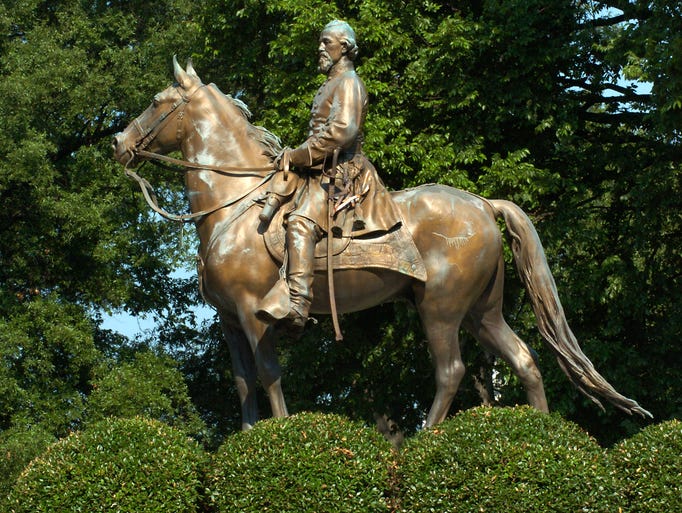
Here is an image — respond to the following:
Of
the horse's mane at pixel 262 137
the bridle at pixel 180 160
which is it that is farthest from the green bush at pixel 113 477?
the horse's mane at pixel 262 137

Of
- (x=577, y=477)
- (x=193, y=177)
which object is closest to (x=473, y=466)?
(x=577, y=477)

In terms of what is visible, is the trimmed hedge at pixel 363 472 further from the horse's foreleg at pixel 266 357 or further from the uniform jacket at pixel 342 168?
the uniform jacket at pixel 342 168

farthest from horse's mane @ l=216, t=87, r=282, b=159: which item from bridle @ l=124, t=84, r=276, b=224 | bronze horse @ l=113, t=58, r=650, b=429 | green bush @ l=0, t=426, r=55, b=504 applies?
green bush @ l=0, t=426, r=55, b=504

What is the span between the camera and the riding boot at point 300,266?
33.6 ft

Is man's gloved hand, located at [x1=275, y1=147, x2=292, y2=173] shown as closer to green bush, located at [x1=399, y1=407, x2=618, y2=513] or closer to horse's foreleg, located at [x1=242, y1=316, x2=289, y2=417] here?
horse's foreleg, located at [x1=242, y1=316, x2=289, y2=417]

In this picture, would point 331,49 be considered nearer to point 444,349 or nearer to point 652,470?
point 444,349

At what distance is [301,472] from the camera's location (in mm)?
8930

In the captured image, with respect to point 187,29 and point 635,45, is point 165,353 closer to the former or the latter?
point 187,29

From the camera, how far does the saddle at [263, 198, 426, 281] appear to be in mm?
10547

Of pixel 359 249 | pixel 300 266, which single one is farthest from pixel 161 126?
pixel 359 249

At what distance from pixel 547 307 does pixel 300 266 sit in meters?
2.34

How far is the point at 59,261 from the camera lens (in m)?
22.7

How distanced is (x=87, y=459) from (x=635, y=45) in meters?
10.9

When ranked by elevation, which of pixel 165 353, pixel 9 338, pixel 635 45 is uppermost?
pixel 635 45
